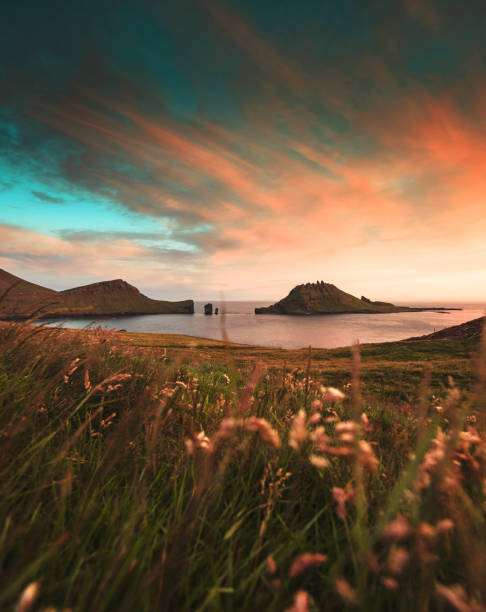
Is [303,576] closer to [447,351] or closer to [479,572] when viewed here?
[479,572]

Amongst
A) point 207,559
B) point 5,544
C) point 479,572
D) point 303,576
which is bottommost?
point 303,576

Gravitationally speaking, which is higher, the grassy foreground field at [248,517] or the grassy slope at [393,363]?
the grassy foreground field at [248,517]

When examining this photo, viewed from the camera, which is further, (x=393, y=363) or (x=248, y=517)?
(x=393, y=363)

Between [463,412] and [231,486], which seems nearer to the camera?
[463,412]

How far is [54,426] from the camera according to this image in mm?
3006

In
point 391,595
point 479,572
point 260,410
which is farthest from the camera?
point 260,410

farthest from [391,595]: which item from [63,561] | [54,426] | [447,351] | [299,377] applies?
[447,351]

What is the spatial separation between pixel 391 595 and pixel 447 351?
4082 centimetres

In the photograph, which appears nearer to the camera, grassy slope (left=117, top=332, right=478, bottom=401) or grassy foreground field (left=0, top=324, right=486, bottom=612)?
grassy foreground field (left=0, top=324, right=486, bottom=612)

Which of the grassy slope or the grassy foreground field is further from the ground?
the grassy foreground field

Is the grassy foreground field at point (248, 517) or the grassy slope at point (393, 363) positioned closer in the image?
the grassy foreground field at point (248, 517)

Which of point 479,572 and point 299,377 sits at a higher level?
point 479,572

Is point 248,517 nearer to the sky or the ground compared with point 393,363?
nearer to the sky

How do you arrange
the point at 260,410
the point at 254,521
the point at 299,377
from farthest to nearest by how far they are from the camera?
the point at 299,377
the point at 260,410
the point at 254,521
